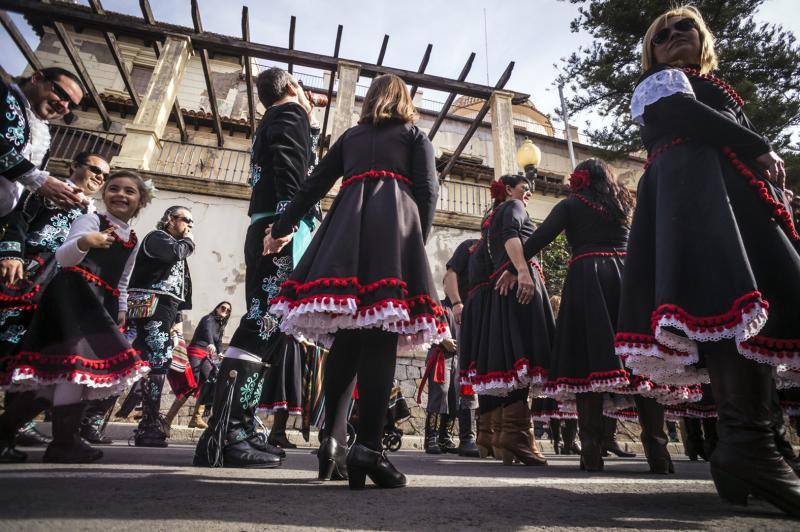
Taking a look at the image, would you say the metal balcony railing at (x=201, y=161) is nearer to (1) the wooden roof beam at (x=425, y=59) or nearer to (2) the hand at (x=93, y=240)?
(1) the wooden roof beam at (x=425, y=59)

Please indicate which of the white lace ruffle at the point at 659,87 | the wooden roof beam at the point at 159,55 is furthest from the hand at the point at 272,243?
the wooden roof beam at the point at 159,55

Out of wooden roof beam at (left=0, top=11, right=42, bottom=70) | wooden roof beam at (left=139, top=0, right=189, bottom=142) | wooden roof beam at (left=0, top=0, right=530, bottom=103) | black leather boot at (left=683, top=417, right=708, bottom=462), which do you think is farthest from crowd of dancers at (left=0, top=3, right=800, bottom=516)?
wooden roof beam at (left=0, top=11, right=42, bottom=70)

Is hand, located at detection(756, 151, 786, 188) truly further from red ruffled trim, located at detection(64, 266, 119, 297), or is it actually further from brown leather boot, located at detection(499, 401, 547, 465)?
red ruffled trim, located at detection(64, 266, 119, 297)

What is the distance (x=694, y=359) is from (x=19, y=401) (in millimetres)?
2985

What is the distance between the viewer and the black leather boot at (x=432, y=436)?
4.87 metres

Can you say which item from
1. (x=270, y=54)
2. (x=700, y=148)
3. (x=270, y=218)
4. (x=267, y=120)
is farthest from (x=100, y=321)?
(x=270, y=54)

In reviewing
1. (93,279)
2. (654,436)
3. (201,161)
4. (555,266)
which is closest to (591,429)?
(654,436)

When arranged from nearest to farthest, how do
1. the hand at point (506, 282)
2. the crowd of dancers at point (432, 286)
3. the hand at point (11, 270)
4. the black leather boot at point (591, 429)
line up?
the crowd of dancers at point (432, 286), the hand at point (11, 270), the black leather boot at point (591, 429), the hand at point (506, 282)

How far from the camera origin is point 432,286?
1892 mm

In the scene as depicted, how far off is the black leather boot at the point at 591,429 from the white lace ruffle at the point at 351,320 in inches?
51.9

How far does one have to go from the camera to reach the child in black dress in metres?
2.22

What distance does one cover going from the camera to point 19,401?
2.28 metres

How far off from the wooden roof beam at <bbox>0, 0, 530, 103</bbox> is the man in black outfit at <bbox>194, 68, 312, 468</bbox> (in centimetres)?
857

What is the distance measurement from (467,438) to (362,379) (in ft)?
10.4
